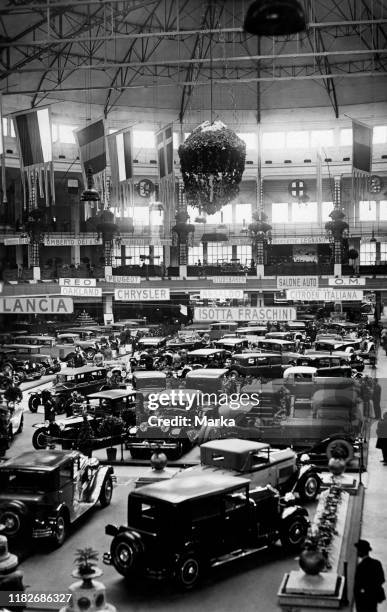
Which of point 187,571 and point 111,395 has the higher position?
point 111,395

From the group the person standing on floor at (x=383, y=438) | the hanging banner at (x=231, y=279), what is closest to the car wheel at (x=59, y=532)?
the person standing on floor at (x=383, y=438)

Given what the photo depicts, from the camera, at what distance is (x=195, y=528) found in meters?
9.39

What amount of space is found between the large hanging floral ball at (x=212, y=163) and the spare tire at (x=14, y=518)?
549 cm

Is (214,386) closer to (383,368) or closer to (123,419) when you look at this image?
(123,419)

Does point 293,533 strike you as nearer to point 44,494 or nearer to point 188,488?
point 188,488

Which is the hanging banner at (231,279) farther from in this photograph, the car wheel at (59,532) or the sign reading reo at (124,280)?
the car wheel at (59,532)

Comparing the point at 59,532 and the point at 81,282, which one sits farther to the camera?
the point at 81,282

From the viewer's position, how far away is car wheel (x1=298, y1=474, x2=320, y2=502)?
12.6 meters

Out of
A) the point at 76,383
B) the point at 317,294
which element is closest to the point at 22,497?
the point at 317,294

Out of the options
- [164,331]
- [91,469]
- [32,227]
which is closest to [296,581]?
[91,469]

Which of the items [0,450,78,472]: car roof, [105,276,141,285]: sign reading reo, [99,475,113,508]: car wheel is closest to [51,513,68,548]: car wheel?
[0,450,78,472]: car roof

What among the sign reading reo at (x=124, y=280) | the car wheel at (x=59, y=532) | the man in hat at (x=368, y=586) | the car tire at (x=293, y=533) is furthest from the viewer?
the sign reading reo at (x=124, y=280)

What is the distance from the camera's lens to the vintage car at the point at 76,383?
21453 millimetres

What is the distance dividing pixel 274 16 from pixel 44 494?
769 cm
